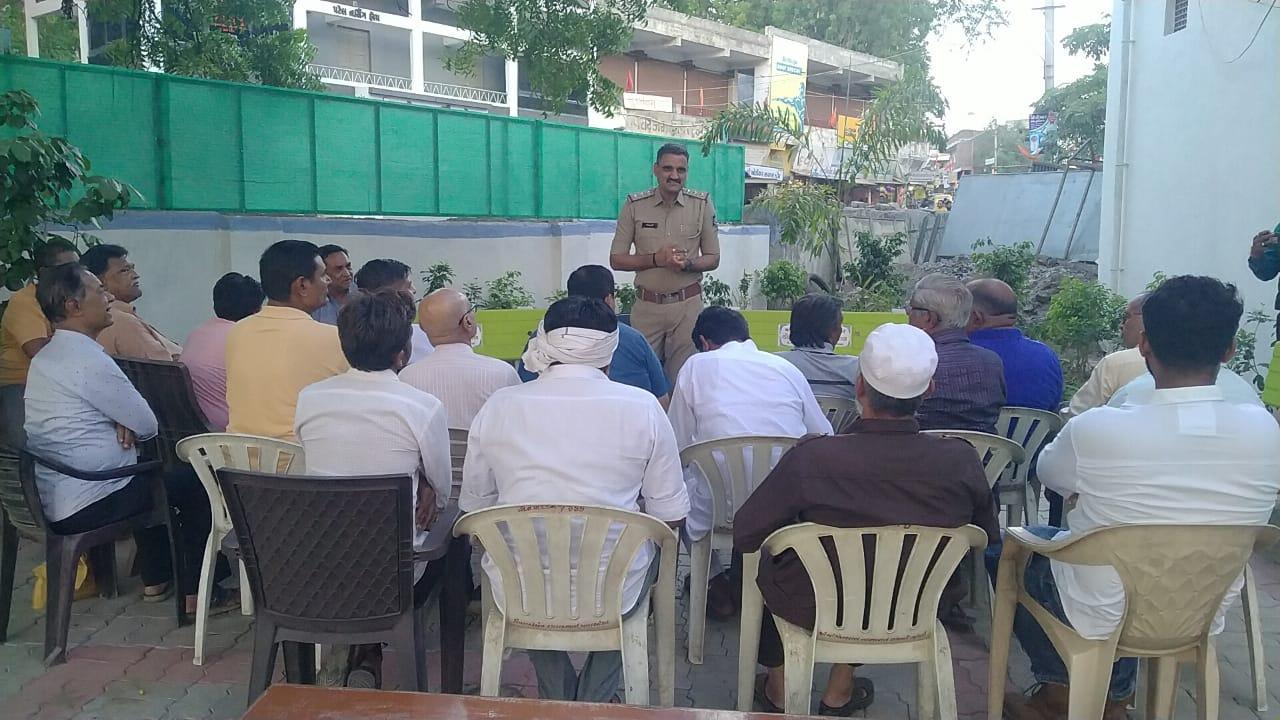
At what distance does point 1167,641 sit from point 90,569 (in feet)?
13.3

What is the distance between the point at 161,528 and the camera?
12.9 feet

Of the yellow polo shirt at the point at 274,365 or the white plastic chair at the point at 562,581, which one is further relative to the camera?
Answer: the yellow polo shirt at the point at 274,365

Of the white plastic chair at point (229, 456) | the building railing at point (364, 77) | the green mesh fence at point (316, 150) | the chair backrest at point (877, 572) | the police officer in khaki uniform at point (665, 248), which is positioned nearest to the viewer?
the chair backrest at point (877, 572)

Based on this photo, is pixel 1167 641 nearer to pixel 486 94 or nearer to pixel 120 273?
pixel 120 273

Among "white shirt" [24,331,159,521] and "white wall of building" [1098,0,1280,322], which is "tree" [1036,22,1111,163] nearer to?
"white wall of building" [1098,0,1280,322]

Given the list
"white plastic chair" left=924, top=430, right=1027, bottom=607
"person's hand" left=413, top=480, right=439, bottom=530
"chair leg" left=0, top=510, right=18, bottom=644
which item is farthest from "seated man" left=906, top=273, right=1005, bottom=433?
"chair leg" left=0, top=510, right=18, bottom=644

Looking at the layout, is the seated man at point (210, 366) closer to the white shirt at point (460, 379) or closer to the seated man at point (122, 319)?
the seated man at point (122, 319)

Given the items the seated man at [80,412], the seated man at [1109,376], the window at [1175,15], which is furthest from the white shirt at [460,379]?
the window at [1175,15]

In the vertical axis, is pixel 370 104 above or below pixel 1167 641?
above

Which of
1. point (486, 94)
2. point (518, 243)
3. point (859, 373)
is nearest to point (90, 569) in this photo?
point (859, 373)

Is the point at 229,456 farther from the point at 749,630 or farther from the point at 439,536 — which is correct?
the point at 749,630

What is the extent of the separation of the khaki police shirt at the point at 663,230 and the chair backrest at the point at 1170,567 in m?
3.41

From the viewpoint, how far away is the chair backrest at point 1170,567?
231 cm

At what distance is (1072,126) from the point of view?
A: 2530cm
